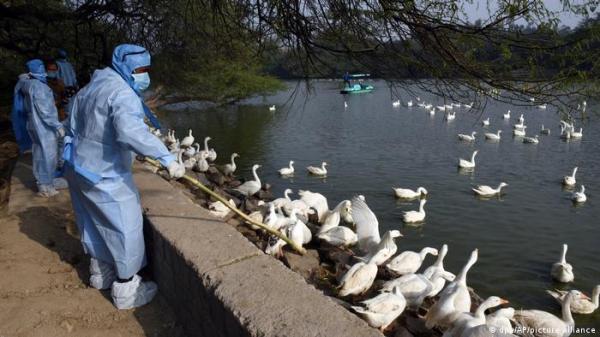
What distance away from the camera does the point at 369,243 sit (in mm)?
6711

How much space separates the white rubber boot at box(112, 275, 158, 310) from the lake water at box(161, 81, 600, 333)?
6.51 feet

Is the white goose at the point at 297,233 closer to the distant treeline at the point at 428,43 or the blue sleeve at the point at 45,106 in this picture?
the distant treeline at the point at 428,43

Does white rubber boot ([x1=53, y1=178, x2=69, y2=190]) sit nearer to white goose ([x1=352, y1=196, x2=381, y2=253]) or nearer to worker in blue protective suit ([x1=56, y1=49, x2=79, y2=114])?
worker in blue protective suit ([x1=56, y1=49, x2=79, y2=114])

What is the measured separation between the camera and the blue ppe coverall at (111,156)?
10.0 feet

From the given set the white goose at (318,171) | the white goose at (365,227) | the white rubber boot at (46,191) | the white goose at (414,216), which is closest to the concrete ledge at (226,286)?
the white rubber boot at (46,191)

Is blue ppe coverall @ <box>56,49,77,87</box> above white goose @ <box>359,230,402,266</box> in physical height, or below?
above

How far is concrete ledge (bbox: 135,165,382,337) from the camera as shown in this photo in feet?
7.63

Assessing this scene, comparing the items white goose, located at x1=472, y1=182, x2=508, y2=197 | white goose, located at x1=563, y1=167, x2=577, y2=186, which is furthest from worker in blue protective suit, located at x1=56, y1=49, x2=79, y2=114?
white goose, located at x1=563, y1=167, x2=577, y2=186

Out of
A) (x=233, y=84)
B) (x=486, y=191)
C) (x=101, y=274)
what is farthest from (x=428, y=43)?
(x=233, y=84)

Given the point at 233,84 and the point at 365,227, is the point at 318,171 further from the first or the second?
the point at 233,84

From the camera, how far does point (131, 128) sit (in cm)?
301

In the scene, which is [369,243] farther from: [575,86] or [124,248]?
[124,248]

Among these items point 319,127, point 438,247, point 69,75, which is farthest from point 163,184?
point 319,127

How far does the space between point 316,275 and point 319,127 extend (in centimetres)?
1588
